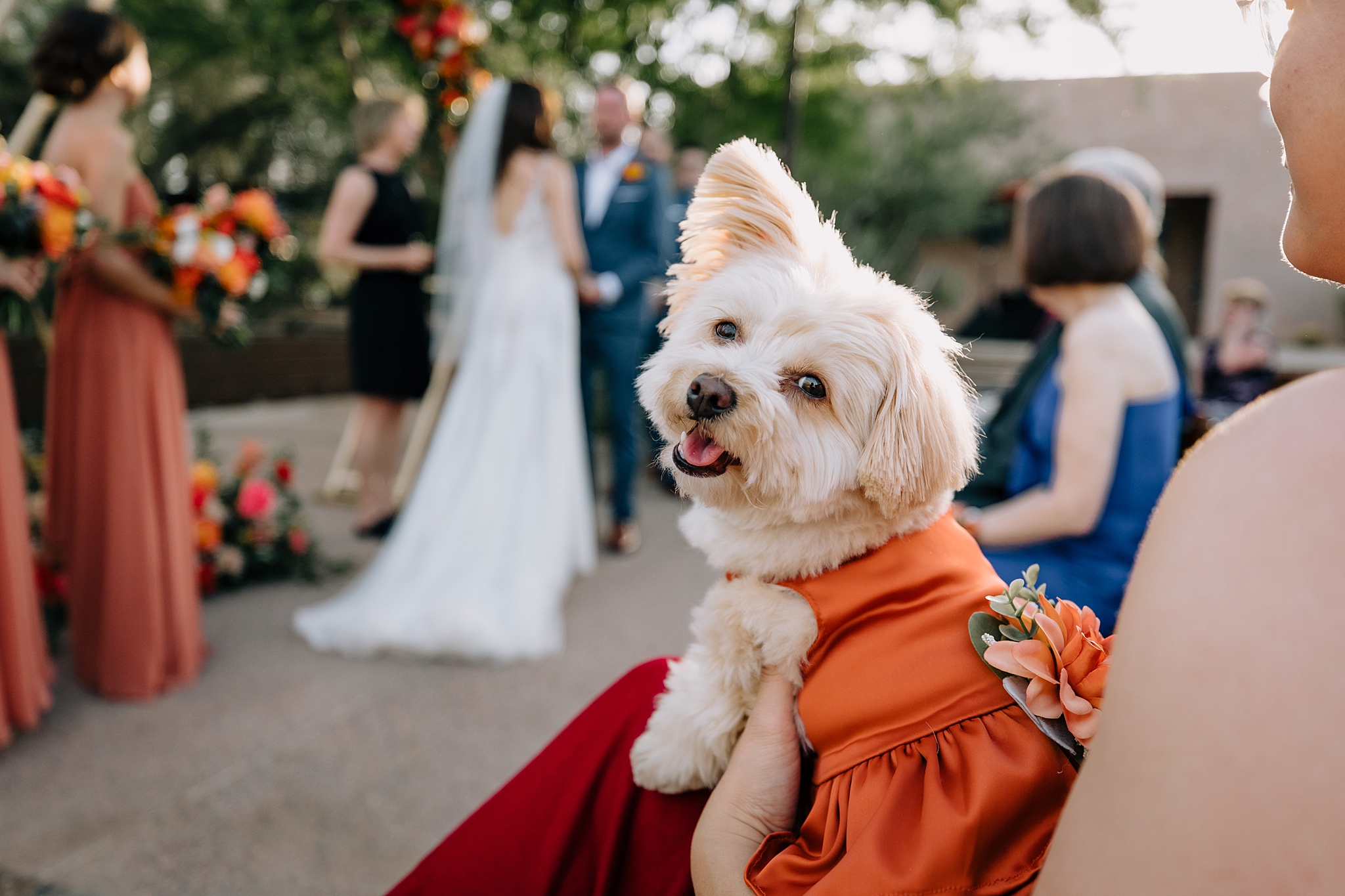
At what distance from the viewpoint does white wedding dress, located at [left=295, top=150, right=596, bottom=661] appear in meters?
3.75

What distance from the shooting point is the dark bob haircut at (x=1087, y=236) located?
2.35m

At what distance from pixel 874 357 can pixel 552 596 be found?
10.6 ft

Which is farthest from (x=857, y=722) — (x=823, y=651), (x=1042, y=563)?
(x=1042, y=563)

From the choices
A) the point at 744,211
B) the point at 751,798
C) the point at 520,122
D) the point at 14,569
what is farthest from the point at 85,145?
the point at 751,798

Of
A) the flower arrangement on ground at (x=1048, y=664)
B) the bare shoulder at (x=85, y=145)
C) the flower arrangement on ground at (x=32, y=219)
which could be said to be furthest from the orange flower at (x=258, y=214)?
the flower arrangement on ground at (x=1048, y=664)

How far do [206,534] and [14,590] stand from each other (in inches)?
59.3

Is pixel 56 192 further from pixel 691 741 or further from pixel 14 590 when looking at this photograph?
pixel 691 741

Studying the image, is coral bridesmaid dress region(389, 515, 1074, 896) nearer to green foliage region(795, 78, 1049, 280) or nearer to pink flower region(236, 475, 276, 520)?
pink flower region(236, 475, 276, 520)

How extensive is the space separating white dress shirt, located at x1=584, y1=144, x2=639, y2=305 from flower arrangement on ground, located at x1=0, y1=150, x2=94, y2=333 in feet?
10.0

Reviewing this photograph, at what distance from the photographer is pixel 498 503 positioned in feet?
14.0

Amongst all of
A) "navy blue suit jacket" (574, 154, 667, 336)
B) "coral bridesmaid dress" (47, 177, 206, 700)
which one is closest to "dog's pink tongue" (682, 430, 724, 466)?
"coral bridesmaid dress" (47, 177, 206, 700)

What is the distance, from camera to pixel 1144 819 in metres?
0.54

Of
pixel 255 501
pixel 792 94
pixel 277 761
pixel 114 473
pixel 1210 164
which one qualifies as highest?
pixel 1210 164

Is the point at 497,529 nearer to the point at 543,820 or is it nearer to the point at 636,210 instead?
the point at 636,210
